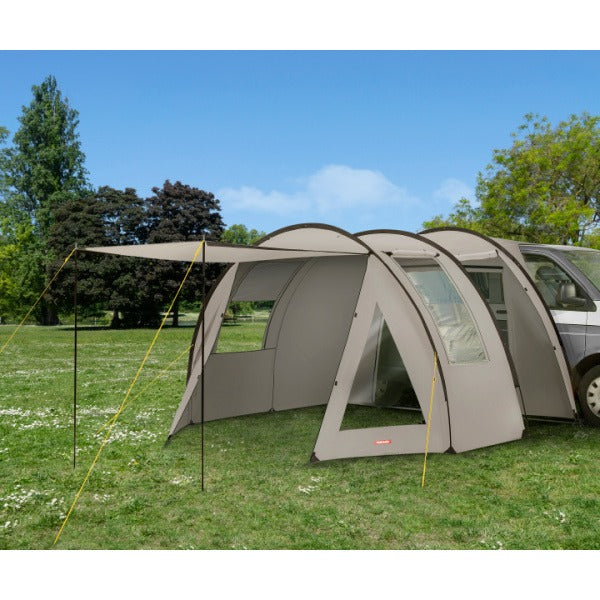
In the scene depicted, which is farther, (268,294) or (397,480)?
(268,294)

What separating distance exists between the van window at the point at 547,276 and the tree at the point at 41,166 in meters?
47.0

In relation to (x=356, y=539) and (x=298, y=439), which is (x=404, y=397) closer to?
(x=298, y=439)

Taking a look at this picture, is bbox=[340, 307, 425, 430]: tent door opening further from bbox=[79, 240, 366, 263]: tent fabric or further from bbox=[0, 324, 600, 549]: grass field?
bbox=[79, 240, 366, 263]: tent fabric

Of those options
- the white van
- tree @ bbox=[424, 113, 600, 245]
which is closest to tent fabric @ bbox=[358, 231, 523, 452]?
the white van

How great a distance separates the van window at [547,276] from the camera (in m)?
9.66

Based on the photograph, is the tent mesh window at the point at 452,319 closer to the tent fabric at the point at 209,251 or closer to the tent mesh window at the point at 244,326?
the tent fabric at the point at 209,251

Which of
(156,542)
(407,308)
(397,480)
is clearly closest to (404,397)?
(407,308)

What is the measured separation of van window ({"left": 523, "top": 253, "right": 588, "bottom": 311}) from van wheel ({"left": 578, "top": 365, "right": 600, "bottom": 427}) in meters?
0.94

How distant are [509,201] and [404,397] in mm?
23118

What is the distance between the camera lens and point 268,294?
10570 millimetres

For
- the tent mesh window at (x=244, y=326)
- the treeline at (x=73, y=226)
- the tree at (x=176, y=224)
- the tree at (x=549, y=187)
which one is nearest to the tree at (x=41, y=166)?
the treeline at (x=73, y=226)

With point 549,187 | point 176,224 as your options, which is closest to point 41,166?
point 176,224

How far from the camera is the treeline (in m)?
43.9

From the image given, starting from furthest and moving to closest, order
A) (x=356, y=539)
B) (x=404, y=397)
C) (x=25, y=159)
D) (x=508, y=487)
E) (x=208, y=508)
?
1. (x=25, y=159)
2. (x=404, y=397)
3. (x=508, y=487)
4. (x=208, y=508)
5. (x=356, y=539)
